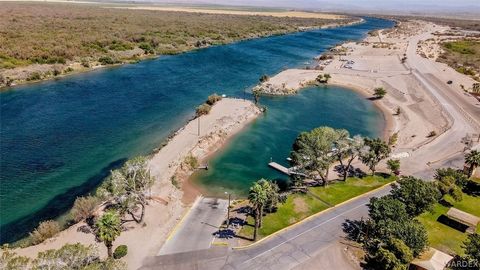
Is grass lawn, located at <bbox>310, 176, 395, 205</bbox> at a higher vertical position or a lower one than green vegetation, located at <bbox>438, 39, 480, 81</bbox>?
lower

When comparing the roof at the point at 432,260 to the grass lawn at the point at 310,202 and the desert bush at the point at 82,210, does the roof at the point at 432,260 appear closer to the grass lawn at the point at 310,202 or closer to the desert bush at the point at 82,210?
the grass lawn at the point at 310,202

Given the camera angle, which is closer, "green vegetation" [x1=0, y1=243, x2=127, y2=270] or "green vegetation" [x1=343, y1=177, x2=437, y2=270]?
"green vegetation" [x1=0, y1=243, x2=127, y2=270]

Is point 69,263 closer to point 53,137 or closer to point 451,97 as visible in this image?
point 53,137

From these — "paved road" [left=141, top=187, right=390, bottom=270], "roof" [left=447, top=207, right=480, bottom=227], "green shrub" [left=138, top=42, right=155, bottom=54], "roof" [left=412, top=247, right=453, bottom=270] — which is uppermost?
"green shrub" [left=138, top=42, right=155, bottom=54]

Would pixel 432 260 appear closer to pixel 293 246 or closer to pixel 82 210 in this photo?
pixel 293 246

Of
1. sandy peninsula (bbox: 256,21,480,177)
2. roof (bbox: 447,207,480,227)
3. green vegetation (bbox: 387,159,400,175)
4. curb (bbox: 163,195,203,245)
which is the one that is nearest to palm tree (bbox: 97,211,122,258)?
curb (bbox: 163,195,203,245)

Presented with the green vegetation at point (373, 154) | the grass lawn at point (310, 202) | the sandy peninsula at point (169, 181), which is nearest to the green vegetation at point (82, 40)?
the sandy peninsula at point (169, 181)

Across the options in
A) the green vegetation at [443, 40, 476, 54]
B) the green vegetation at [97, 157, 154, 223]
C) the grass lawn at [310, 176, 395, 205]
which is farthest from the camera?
the green vegetation at [443, 40, 476, 54]

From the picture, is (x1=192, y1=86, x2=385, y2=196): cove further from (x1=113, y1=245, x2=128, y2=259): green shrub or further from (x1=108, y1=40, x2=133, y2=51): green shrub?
(x1=108, y1=40, x2=133, y2=51): green shrub
